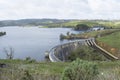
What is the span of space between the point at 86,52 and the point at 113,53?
11871 mm

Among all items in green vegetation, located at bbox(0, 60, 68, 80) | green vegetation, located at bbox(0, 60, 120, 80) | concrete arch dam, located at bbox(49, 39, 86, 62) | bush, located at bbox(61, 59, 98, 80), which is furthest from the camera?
concrete arch dam, located at bbox(49, 39, 86, 62)

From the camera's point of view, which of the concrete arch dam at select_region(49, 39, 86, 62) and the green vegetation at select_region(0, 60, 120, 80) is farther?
the concrete arch dam at select_region(49, 39, 86, 62)

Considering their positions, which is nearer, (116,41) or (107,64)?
(107,64)

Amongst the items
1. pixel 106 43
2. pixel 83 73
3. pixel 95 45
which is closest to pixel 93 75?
pixel 83 73

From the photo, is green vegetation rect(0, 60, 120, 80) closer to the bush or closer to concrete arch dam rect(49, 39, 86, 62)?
the bush

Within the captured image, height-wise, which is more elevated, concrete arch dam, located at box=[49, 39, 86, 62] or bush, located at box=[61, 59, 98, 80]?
bush, located at box=[61, 59, 98, 80]

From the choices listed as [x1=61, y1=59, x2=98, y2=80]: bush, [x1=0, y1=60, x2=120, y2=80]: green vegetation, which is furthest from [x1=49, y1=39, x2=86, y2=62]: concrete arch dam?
[x1=61, y1=59, x2=98, y2=80]: bush

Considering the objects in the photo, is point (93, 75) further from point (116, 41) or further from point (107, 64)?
point (116, 41)

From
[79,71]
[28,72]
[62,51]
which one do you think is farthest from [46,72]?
[62,51]

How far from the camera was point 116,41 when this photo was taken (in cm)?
13225

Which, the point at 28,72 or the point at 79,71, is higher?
the point at 79,71

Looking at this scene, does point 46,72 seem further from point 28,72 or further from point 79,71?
point 79,71

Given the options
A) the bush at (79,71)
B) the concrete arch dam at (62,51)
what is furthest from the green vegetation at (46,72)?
the concrete arch dam at (62,51)

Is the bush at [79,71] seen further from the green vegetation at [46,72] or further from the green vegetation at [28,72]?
the green vegetation at [28,72]
